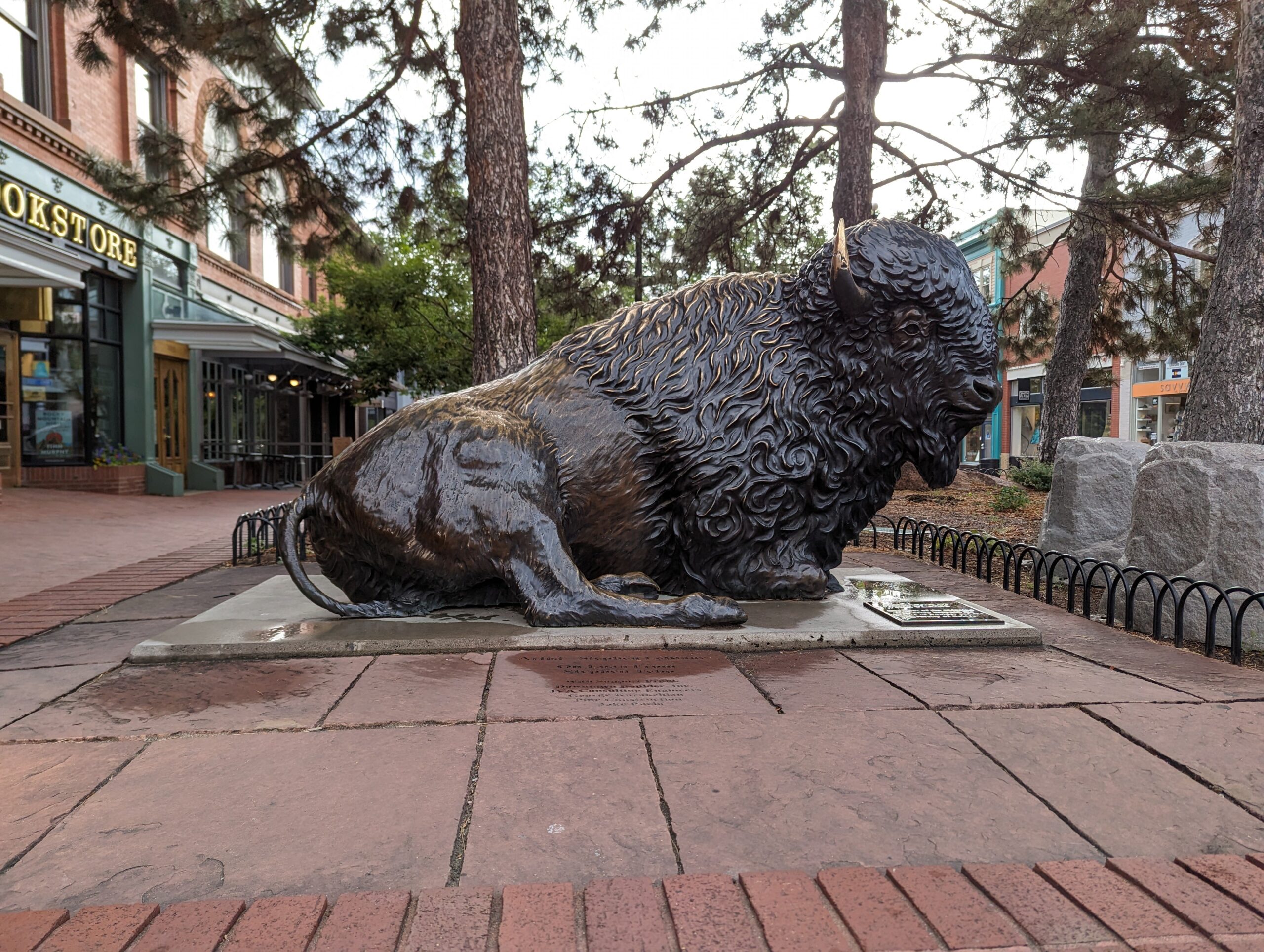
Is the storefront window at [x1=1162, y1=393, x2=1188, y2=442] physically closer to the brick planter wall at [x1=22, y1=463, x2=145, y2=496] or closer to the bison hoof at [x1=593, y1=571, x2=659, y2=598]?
the bison hoof at [x1=593, y1=571, x2=659, y2=598]

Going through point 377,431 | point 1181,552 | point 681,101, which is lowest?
point 1181,552

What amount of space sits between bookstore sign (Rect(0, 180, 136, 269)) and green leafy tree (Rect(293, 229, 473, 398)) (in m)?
4.55

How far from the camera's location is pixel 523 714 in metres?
2.36

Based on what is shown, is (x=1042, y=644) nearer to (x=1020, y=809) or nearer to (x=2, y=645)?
(x=1020, y=809)

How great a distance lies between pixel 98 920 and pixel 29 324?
1566cm

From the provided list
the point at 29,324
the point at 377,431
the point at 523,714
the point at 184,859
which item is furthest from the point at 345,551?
the point at 29,324

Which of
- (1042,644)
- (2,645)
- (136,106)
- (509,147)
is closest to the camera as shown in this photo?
(1042,644)

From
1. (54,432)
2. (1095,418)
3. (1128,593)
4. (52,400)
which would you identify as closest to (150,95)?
(52,400)

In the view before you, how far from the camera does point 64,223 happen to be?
13.5 meters

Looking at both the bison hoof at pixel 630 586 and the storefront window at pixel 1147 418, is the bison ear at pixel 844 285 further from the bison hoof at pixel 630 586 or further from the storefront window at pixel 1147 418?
the storefront window at pixel 1147 418

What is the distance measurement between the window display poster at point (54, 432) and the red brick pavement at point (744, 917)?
50.5ft

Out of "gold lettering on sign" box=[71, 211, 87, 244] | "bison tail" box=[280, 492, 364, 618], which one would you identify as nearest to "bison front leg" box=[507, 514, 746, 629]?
"bison tail" box=[280, 492, 364, 618]

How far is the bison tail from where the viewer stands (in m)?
3.16

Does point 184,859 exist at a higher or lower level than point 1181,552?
lower
